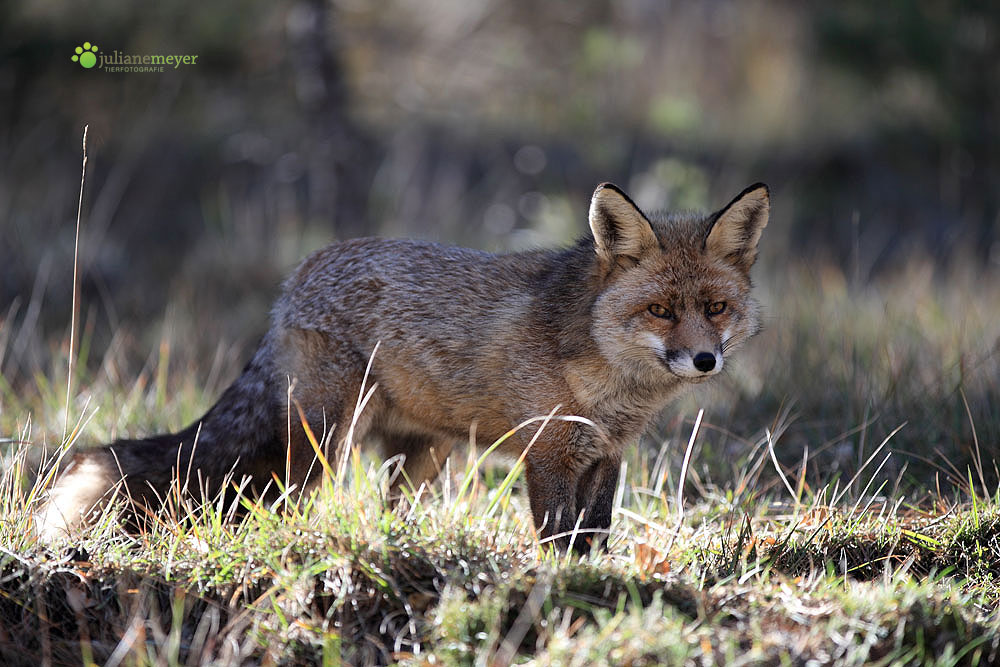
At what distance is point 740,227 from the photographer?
397 cm

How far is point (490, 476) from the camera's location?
4746 millimetres

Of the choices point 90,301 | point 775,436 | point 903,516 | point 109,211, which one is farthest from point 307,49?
point 903,516

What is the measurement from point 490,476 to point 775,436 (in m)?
1.42

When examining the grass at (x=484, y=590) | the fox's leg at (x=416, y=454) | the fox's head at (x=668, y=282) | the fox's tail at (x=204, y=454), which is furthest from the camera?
the fox's leg at (x=416, y=454)

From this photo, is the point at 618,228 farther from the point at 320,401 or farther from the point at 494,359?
the point at 320,401

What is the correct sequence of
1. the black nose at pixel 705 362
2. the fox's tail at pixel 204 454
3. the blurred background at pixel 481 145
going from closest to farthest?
the black nose at pixel 705 362, the fox's tail at pixel 204 454, the blurred background at pixel 481 145

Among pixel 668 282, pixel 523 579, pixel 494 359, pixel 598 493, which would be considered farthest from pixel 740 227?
pixel 523 579

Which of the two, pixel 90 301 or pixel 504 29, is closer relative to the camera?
A: pixel 90 301

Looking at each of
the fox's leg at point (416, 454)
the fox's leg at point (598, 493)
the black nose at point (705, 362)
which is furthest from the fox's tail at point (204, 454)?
the black nose at point (705, 362)

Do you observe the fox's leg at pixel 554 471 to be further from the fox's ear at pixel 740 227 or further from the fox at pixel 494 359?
the fox's ear at pixel 740 227

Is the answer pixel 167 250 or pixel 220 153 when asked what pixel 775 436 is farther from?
pixel 220 153

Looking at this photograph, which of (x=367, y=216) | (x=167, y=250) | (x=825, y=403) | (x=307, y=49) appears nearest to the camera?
(x=825, y=403)

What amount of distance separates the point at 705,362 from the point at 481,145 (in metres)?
10.5

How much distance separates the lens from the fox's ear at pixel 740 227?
150 inches
